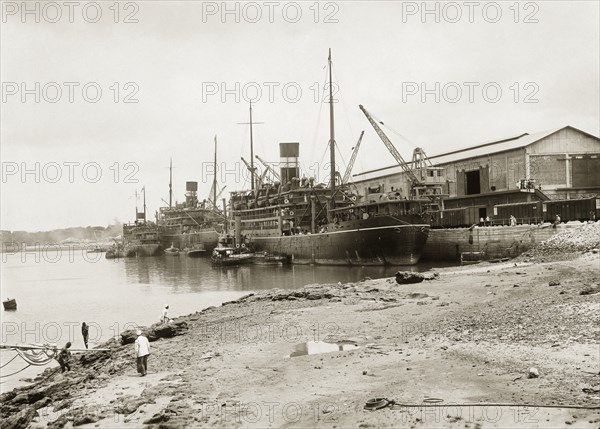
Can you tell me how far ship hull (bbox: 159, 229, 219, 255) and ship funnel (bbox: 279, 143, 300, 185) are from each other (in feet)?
84.5

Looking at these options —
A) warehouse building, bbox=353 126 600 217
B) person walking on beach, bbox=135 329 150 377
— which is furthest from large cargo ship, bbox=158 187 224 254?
person walking on beach, bbox=135 329 150 377

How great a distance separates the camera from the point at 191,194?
429 feet

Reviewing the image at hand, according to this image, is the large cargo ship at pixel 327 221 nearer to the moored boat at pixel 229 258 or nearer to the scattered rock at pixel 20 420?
the moored boat at pixel 229 258

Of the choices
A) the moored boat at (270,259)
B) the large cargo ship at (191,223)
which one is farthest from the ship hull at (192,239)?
the moored boat at (270,259)

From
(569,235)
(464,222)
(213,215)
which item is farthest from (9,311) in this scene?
(213,215)

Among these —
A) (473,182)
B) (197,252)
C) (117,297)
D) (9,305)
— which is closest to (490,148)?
(473,182)

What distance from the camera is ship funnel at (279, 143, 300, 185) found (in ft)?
274

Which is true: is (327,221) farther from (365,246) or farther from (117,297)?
(117,297)

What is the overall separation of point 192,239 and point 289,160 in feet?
126

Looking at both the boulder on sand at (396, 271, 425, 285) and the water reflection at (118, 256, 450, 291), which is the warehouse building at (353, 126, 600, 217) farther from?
the boulder on sand at (396, 271, 425, 285)

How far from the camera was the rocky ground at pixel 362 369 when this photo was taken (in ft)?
32.9

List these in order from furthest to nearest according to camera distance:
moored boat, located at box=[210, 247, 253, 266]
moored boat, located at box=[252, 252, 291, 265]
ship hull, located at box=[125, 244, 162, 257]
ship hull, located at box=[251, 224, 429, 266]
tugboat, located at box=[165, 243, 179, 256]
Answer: ship hull, located at box=[125, 244, 162, 257] → tugboat, located at box=[165, 243, 179, 256] → moored boat, located at box=[210, 247, 253, 266] → moored boat, located at box=[252, 252, 291, 265] → ship hull, located at box=[251, 224, 429, 266]

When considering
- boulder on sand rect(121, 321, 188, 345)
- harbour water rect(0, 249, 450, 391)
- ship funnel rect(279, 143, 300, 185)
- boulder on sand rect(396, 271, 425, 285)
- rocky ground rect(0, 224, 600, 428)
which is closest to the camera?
rocky ground rect(0, 224, 600, 428)

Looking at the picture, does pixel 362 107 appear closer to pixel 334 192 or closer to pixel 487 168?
pixel 334 192
